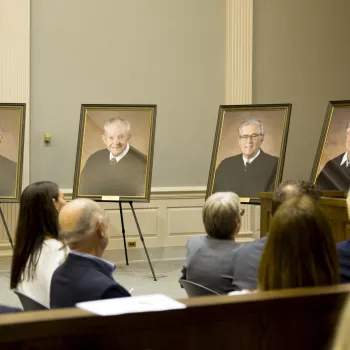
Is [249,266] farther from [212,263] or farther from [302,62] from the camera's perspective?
[302,62]

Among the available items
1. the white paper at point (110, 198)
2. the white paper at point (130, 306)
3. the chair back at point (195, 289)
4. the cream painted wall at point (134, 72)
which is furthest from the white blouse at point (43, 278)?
the cream painted wall at point (134, 72)

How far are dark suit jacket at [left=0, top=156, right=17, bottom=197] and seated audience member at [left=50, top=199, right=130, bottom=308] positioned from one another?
3.67 meters

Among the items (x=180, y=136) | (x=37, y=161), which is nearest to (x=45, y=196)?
(x=37, y=161)

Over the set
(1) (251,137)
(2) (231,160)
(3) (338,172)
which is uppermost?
(1) (251,137)

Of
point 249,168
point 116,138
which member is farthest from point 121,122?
point 249,168

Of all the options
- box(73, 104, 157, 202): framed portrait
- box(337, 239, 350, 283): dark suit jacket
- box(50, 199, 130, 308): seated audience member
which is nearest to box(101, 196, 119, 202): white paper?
box(73, 104, 157, 202): framed portrait

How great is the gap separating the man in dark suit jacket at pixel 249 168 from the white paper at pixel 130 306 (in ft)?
15.9

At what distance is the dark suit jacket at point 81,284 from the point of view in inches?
93.4

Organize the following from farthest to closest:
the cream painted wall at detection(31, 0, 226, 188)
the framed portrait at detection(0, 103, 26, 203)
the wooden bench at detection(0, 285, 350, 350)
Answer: the cream painted wall at detection(31, 0, 226, 188), the framed portrait at detection(0, 103, 26, 203), the wooden bench at detection(0, 285, 350, 350)

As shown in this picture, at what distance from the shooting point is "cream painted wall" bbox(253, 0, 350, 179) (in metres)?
8.12

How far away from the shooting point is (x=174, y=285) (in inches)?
243

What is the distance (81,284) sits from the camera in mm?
2424

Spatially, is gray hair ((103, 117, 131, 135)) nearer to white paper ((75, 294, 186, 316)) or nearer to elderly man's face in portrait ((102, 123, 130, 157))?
elderly man's face in portrait ((102, 123, 130, 157))

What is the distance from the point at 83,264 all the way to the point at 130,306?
0.96 m
